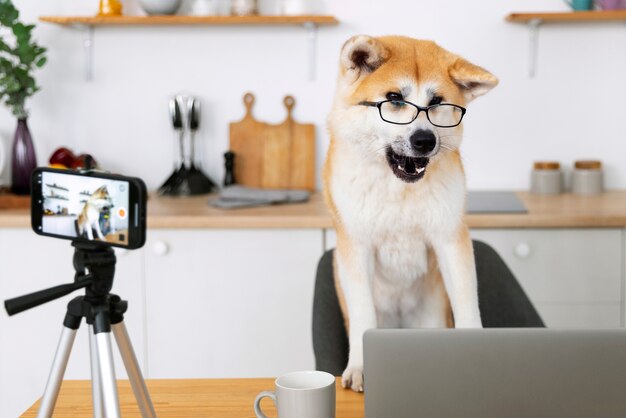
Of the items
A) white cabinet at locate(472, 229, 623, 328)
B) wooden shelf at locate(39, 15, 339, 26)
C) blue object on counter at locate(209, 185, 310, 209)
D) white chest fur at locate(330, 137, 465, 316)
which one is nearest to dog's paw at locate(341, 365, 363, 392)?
white chest fur at locate(330, 137, 465, 316)

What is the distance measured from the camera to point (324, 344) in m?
1.57

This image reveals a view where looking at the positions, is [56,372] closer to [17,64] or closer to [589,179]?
[17,64]

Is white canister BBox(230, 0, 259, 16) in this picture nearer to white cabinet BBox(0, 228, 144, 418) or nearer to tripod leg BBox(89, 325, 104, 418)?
white cabinet BBox(0, 228, 144, 418)

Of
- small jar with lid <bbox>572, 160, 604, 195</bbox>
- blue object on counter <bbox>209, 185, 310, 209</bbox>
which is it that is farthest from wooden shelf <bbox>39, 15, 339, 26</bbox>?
small jar with lid <bbox>572, 160, 604, 195</bbox>

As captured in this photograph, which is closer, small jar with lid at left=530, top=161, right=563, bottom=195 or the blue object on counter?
the blue object on counter

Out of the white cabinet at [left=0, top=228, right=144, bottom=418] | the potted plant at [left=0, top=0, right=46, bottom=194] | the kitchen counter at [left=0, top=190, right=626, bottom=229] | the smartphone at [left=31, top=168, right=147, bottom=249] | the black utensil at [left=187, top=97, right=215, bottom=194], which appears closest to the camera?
the smartphone at [left=31, top=168, right=147, bottom=249]

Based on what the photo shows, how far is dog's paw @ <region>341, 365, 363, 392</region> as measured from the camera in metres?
1.24

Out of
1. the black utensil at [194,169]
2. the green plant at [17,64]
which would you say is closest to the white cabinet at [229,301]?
the black utensil at [194,169]

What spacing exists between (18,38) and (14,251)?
0.67 m

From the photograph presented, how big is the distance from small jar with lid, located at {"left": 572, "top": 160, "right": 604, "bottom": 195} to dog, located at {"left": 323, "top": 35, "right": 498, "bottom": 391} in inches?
61.2

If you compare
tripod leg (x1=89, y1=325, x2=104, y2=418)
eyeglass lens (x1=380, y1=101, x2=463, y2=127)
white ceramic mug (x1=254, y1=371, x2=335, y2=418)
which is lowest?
white ceramic mug (x1=254, y1=371, x2=335, y2=418)

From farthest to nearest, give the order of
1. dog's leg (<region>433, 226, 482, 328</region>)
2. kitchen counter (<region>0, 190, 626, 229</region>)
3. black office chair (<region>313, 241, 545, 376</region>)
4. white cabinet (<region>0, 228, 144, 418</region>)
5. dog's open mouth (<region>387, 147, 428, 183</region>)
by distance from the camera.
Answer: white cabinet (<region>0, 228, 144, 418</region>) → kitchen counter (<region>0, 190, 626, 229</region>) → black office chair (<region>313, 241, 545, 376</region>) → dog's leg (<region>433, 226, 482, 328</region>) → dog's open mouth (<region>387, 147, 428, 183</region>)

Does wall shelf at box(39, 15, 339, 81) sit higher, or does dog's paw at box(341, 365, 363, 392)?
wall shelf at box(39, 15, 339, 81)

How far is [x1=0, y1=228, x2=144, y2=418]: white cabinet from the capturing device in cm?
246
